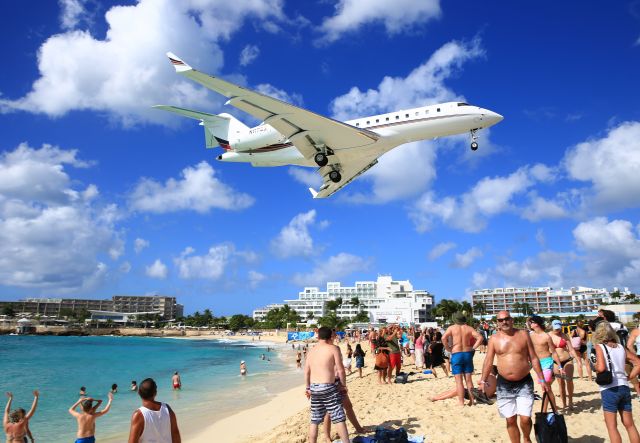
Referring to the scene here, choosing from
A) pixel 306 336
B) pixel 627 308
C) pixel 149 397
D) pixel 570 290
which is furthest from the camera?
pixel 570 290

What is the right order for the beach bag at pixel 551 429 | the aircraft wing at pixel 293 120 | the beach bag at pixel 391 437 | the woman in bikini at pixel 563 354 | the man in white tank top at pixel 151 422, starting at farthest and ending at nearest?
the aircraft wing at pixel 293 120, the woman in bikini at pixel 563 354, the beach bag at pixel 391 437, the beach bag at pixel 551 429, the man in white tank top at pixel 151 422

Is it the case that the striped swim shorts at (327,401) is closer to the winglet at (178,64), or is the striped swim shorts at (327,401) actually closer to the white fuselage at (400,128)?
the winglet at (178,64)

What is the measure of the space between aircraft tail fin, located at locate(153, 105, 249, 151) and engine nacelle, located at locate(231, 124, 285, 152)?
42 cm

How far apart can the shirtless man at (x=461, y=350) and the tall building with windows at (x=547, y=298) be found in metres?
143

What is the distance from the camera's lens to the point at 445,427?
7.52 m

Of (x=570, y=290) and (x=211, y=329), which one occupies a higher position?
(x=570, y=290)

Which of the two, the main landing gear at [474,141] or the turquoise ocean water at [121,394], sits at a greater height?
the main landing gear at [474,141]

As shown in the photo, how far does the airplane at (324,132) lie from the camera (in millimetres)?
17562

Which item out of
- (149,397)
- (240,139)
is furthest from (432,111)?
(149,397)

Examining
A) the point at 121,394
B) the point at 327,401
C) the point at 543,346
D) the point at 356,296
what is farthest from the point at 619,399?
the point at 356,296

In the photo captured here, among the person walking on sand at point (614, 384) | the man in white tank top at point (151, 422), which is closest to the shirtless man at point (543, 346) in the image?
the person walking on sand at point (614, 384)

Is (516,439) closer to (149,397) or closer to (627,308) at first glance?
(149,397)

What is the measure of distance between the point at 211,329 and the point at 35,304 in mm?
94116

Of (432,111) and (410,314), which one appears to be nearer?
(432,111)
